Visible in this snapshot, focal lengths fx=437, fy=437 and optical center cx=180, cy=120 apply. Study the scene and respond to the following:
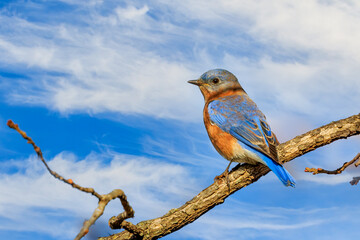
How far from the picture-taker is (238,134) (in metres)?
7.21

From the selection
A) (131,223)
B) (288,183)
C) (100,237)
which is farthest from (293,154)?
(100,237)

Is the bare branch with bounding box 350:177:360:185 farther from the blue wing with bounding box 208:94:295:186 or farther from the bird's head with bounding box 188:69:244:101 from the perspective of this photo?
the bird's head with bounding box 188:69:244:101

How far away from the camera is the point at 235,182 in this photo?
7406 mm

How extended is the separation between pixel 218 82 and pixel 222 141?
1501 millimetres

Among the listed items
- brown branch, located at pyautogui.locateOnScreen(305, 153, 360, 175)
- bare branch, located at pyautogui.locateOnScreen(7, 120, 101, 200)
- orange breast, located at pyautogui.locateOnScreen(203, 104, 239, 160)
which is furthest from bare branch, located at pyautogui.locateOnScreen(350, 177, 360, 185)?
bare branch, located at pyautogui.locateOnScreen(7, 120, 101, 200)

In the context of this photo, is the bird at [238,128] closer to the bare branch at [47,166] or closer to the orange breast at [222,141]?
the orange breast at [222,141]

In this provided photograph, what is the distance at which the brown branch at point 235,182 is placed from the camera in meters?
6.95

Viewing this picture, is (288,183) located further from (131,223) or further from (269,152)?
(131,223)

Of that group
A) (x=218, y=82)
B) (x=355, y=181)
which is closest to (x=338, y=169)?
(x=355, y=181)

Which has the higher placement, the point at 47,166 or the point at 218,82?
the point at 218,82

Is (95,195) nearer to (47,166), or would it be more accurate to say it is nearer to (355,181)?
(47,166)

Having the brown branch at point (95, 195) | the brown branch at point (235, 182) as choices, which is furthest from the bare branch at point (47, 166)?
the brown branch at point (235, 182)

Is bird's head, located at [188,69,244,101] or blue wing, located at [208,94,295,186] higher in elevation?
bird's head, located at [188,69,244,101]

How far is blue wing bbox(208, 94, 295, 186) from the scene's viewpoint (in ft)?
22.5
